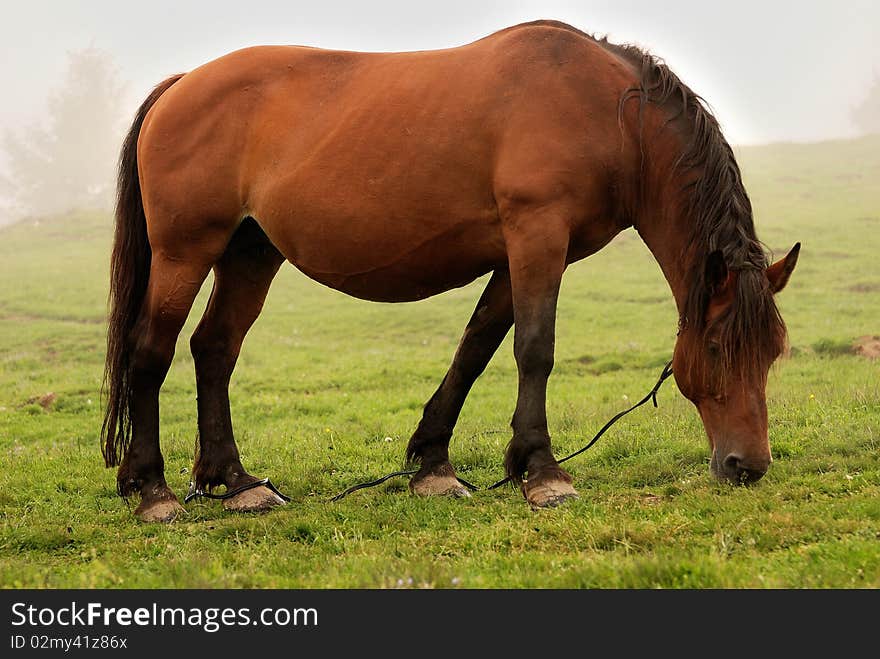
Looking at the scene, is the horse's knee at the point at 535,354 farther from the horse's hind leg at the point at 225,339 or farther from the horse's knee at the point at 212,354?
the horse's knee at the point at 212,354

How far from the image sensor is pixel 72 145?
77500 millimetres

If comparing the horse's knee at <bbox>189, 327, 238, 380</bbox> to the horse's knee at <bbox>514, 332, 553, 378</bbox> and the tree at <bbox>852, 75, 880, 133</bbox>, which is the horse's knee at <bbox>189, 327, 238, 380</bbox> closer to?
the horse's knee at <bbox>514, 332, 553, 378</bbox>

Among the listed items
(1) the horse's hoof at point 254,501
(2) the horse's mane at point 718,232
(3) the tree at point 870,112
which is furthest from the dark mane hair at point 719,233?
(3) the tree at point 870,112

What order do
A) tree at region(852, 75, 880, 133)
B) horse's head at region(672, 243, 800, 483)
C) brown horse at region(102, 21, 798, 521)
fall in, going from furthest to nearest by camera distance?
1. tree at region(852, 75, 880, 133)
2. brown horse at region(102, 21, 798, 521)
3. horse's head at region(672, 243, 800, 483)

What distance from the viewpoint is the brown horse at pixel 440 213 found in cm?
570

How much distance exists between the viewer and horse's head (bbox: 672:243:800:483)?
17.9 feet

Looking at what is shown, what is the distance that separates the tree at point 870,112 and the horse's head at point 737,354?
89.5m

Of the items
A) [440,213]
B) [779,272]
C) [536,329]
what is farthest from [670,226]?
[440,213]

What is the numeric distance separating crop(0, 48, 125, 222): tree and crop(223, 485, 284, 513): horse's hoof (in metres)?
72.7

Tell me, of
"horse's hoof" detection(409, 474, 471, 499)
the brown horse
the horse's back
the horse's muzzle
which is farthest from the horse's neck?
"horse's hoof" detection(409, 474, 471, 499)

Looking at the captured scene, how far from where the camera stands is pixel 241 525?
6.07 metres

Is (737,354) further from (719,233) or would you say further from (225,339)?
(225,339)

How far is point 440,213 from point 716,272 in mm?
1899
